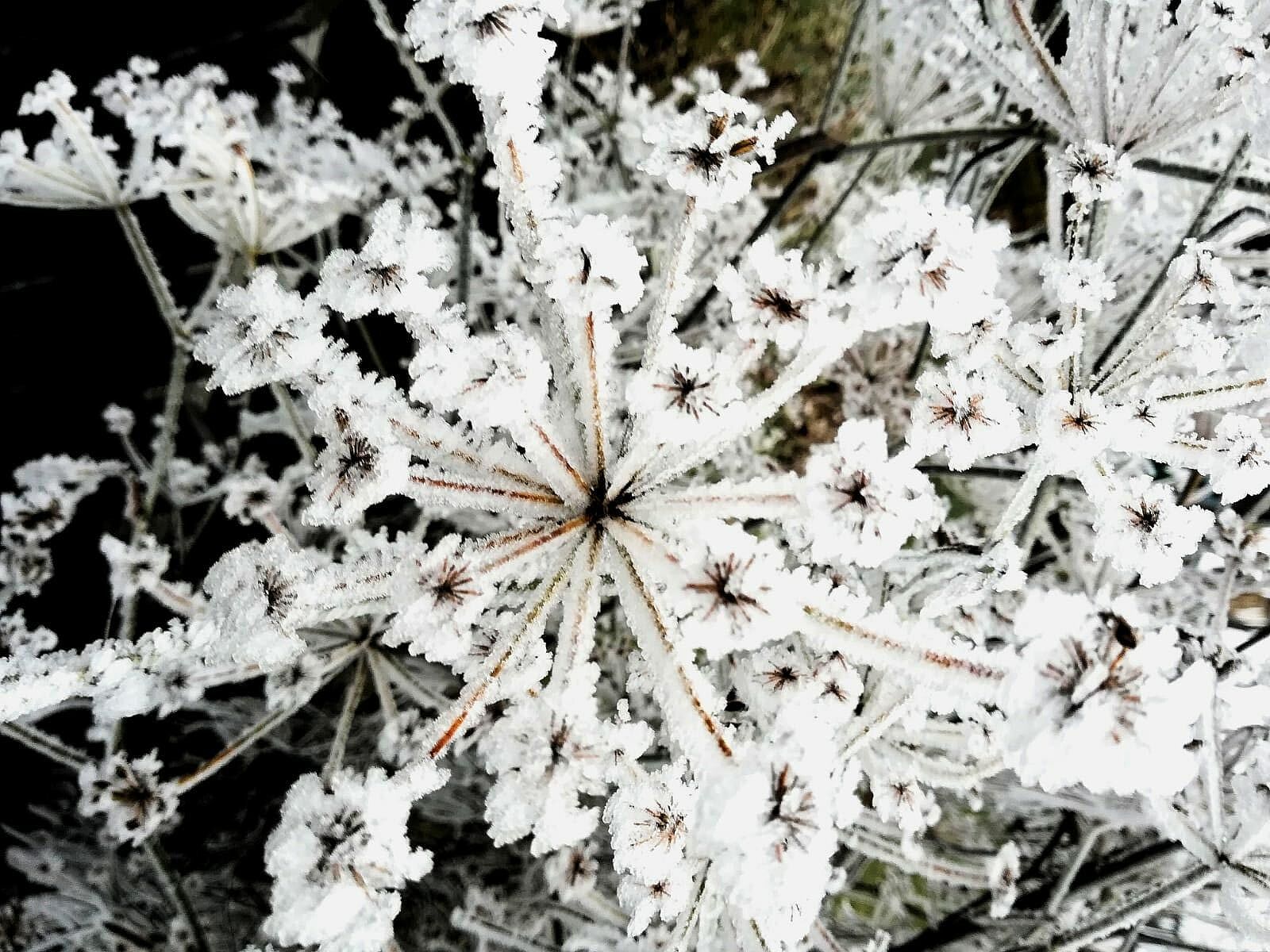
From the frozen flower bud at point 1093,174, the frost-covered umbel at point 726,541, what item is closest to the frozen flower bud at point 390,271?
the frost-covered umbel at point 726,541

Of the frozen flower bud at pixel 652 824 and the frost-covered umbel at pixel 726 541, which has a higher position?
the frost-covered umbel at pixel 726 541

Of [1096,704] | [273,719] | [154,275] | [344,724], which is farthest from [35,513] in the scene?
[1096,704]

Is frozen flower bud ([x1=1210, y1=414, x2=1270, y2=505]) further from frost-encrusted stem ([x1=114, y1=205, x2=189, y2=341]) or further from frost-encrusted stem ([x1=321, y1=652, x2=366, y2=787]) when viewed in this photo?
frost-encrusted stem ([x1=114, y1=205, x2=189, y2=341])

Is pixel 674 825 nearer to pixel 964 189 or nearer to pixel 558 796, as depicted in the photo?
pixel 558 796

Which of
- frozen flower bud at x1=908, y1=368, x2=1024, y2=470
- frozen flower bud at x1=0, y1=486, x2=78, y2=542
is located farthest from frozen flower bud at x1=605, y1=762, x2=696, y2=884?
frozen flower bud at x1=0, y1=486, x2=78, y2=542

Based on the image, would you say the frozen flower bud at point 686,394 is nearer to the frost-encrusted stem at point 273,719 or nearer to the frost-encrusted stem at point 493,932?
the frost-encrusted stem at point 273,719

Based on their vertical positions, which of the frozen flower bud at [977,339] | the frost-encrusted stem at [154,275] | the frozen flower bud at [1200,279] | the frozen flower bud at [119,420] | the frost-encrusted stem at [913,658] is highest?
the frozen flower bud at [119,420]
